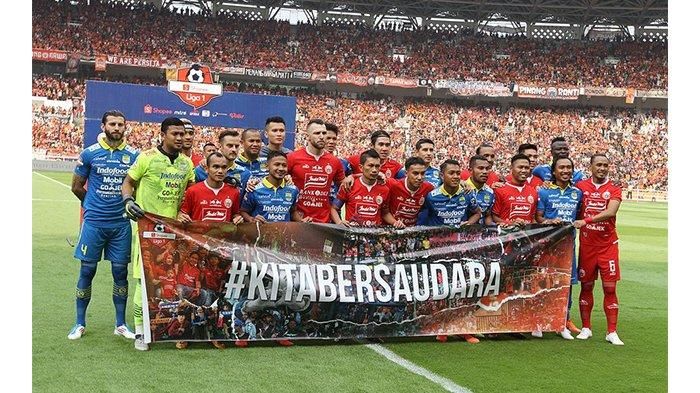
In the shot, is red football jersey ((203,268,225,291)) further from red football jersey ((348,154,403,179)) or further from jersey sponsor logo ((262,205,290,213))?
red football jersey ((348,154,403,179))

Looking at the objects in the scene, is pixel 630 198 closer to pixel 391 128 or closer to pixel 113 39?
pixel 391 128

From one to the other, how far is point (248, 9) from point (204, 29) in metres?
3.14

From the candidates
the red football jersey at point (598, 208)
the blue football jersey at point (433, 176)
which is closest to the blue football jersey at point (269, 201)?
the blue football jersey at point (433, 176)

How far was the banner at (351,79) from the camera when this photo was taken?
39.5 m

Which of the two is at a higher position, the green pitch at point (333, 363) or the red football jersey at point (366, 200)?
the red football jersey at point (366, 200)

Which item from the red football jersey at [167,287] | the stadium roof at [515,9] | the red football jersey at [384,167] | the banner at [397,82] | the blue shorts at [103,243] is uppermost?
the stadium roof at [515,9]

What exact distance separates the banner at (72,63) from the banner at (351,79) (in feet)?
44.4

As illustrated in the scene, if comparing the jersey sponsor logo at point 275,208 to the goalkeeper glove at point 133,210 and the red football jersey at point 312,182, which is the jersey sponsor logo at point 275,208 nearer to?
the red football jersey at point 312,182

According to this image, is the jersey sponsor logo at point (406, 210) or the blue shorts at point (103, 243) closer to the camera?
the blue shorts at point (103, 243)

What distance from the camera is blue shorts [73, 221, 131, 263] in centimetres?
613

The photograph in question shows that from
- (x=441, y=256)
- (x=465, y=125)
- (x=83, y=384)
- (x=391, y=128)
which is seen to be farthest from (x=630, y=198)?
(x=83, y=384)

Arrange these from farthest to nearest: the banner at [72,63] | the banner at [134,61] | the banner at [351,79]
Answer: the banner at [351,79] → the banner at [134,61] → the banner at [72,63]

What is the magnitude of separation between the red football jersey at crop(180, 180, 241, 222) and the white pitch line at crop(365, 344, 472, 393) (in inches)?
67.7

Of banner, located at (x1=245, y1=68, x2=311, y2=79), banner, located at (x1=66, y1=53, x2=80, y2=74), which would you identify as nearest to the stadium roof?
banner, located at (x1=245, y1=68, x2=311, y2=79)
